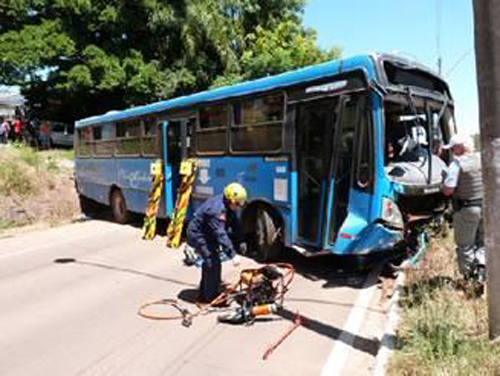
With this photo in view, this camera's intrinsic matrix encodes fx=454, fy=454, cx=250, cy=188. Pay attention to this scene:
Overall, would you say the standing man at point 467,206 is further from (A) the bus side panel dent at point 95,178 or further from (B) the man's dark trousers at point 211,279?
(A) the bus side panel dent at point 95,178

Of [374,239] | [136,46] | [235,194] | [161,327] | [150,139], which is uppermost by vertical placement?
[136,46]

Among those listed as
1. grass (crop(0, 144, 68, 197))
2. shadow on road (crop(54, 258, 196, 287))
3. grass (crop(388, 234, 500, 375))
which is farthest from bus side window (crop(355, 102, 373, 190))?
grass (crop(0, 144, 68, 197))

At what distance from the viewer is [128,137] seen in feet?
38.0

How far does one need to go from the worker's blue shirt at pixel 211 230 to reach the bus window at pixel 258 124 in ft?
6.20

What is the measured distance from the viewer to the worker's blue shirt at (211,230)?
211 inches

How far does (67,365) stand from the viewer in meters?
4.23

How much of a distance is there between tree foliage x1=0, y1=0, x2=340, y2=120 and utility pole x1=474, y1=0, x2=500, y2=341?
17.8 metres

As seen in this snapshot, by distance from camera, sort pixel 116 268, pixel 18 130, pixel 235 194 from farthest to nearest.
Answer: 1. pixel 18 130
2. pixel 116 268
3. pixel 235 194

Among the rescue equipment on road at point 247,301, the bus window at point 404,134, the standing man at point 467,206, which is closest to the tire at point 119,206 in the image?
the rescue equipment on road at point 247,301

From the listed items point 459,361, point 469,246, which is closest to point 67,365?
point 459,361

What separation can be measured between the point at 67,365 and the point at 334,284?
3.65 m

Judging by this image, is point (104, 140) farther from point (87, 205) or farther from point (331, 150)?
point (331, 150)

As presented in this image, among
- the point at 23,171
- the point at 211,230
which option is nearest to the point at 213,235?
the point at 211,230

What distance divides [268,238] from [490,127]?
4.15 meters
